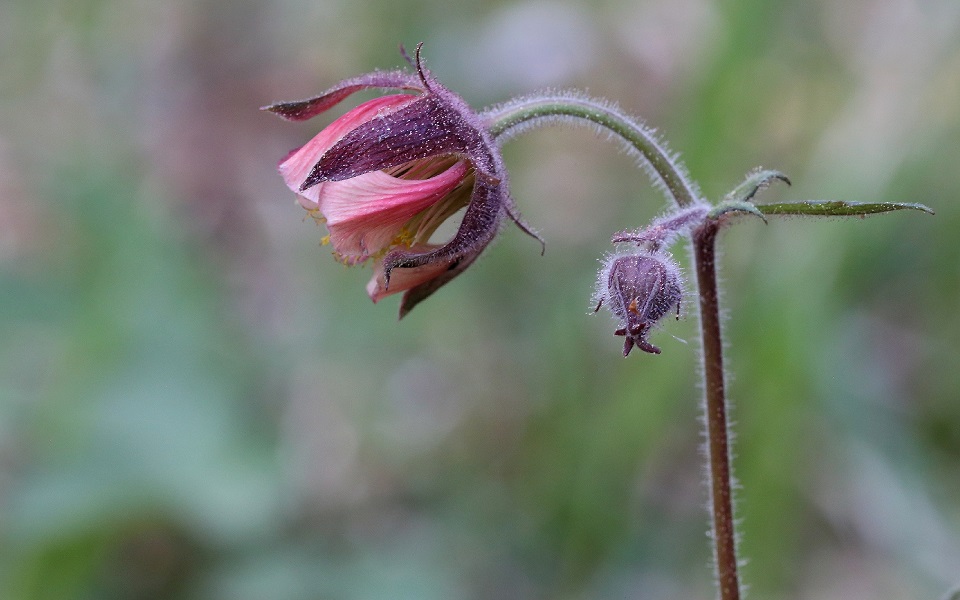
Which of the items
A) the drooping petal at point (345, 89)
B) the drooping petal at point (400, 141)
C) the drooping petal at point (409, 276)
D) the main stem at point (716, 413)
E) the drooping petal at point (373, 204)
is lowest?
the main stem at point (716, 413)

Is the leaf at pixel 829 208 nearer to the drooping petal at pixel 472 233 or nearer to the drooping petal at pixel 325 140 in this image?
the drooping petal at pixel 472 233

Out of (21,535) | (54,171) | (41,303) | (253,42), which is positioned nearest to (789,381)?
(21,535)

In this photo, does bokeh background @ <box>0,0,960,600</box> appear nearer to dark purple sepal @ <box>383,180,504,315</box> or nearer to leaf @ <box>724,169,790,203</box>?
dark purple sepal @ <box>383,180,504,315</box>

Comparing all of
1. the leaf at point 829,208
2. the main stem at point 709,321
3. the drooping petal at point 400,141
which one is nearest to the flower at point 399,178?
the drooping petal at point 400,141

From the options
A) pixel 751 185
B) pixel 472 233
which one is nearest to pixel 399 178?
pixel 472 233

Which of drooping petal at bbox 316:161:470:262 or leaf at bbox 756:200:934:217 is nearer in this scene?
leaf at bbox 756:200:934:217

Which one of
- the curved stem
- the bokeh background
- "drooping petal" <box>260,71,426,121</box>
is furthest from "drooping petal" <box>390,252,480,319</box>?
the bokeh background
